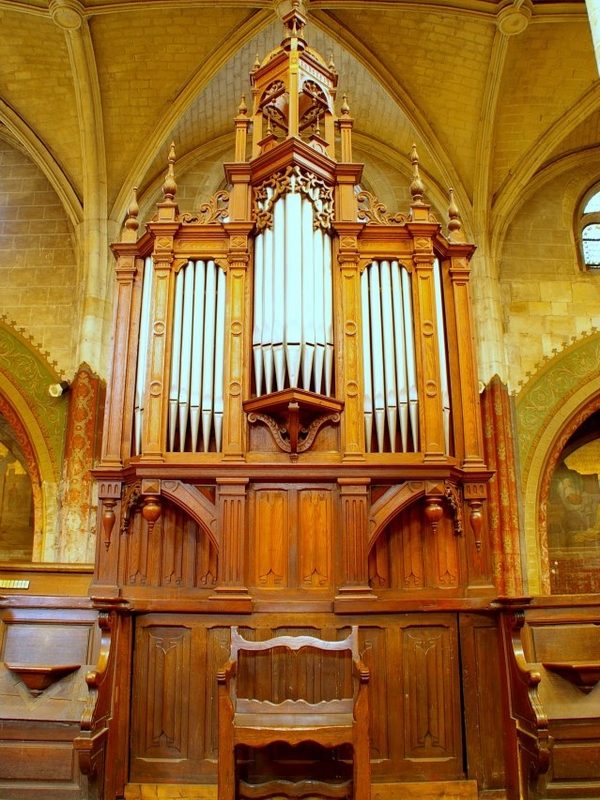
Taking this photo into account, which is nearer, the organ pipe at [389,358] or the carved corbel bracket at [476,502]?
the carved corbel bracket at [476,502]

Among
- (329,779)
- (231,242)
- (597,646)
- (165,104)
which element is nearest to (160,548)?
(329,779)

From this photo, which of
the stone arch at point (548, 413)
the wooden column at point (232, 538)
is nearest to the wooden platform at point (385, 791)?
the wooden column at point (232, 538)

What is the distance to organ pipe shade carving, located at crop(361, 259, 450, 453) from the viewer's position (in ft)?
18.2

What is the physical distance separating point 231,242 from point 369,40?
6811 millimetres

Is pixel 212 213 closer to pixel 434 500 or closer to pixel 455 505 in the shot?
pixel 434 500

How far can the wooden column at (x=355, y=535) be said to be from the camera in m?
5.17

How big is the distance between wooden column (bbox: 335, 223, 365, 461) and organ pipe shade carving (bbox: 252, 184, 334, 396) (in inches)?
3.8

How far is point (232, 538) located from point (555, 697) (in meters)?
2.46

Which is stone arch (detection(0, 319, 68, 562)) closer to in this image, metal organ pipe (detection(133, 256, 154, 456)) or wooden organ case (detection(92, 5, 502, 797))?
metal organ pipe (detection(133, 256, 154, 456))

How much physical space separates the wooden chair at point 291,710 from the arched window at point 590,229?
32.4 ft

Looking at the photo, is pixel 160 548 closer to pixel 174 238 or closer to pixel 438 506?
pixel 438 506

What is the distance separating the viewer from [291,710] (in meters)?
4.50

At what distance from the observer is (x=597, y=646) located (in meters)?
5.04

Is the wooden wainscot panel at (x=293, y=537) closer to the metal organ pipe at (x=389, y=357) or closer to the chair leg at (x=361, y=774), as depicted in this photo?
the metal organ pipe at (x=389, y=357)
